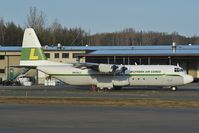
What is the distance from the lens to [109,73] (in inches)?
2058

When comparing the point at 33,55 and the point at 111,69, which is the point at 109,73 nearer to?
the point at 111,69

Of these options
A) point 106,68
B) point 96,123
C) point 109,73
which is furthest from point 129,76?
point 96,123

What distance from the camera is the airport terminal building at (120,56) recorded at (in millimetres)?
79375

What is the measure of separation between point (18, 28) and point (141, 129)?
118 m

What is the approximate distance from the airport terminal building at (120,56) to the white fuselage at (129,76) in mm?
25093

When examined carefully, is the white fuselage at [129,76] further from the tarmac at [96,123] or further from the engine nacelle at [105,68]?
the tarmac at [96,123]

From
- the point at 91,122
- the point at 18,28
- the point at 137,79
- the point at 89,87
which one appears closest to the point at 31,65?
the point at 89,87

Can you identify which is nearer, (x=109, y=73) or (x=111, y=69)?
(x=111, y=69)

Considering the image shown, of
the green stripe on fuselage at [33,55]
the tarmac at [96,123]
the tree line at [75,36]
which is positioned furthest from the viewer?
the tree line at [75,36]

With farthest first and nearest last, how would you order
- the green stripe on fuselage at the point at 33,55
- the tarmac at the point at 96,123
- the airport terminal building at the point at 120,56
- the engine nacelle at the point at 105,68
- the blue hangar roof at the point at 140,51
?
the airport terminal building at the point at 120,56 < the blue hangar roof at the point at 140,51 < the green stripe on fuselage at the point at 33,55 < the engine nacelle at the point at 105,68 < the tarmac at the point at 96,123

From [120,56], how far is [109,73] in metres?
28.8

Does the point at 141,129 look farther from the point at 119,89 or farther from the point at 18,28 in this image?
the point at 18,28

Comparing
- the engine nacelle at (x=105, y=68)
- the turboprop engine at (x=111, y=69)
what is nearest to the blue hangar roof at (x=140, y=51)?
the turboprop engine at (x=111, y=69)

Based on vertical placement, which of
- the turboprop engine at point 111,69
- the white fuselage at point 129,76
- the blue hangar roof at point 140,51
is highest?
the blue hangar roof at point 140,51
